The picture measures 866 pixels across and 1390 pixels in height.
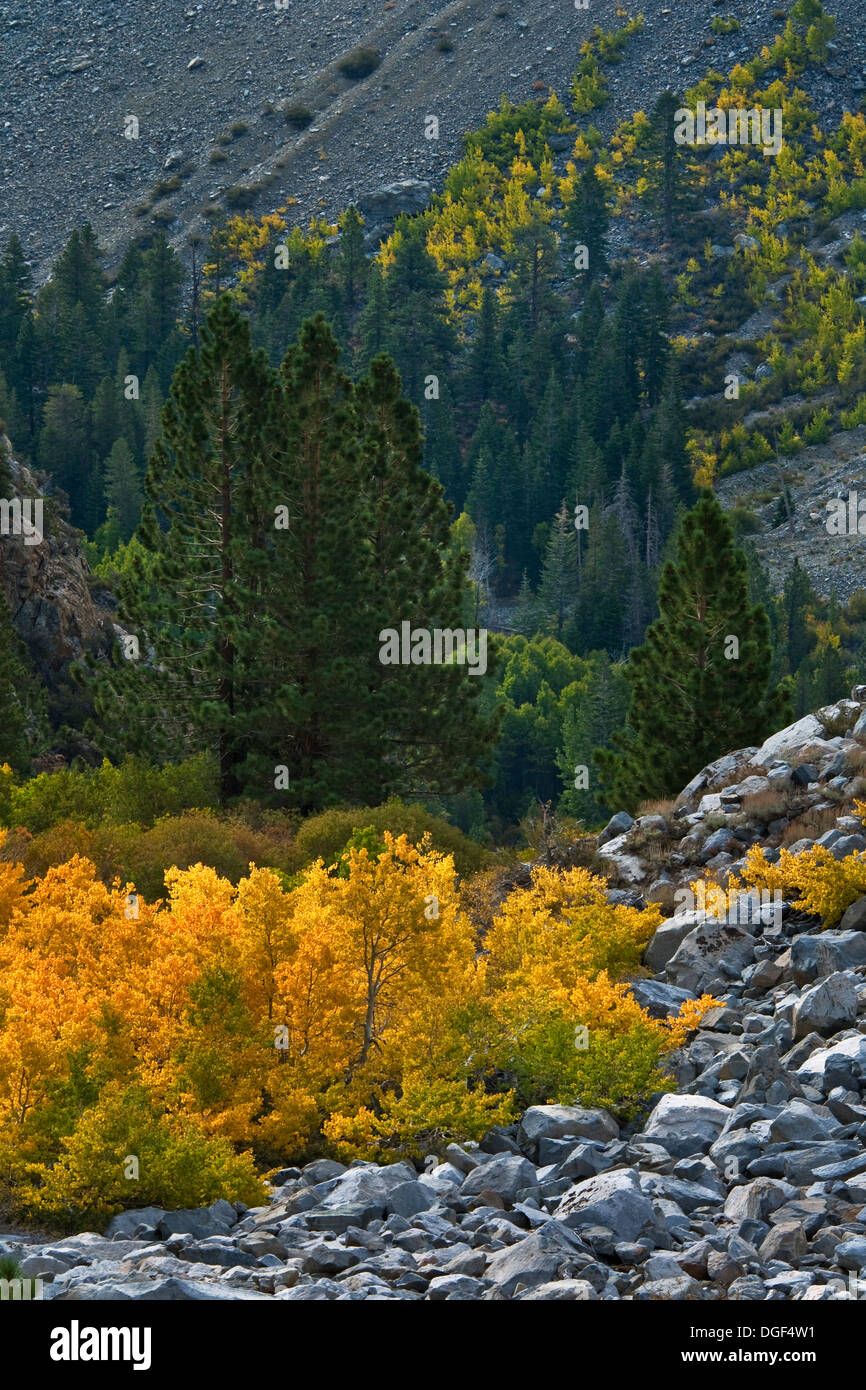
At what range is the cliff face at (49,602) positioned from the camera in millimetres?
42719

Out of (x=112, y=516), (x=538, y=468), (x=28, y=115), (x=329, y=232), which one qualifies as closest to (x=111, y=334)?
(x=112, y=516)

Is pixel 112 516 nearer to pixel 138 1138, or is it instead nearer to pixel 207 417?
pixel 207 417

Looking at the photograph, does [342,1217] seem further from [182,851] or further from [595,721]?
[595,721]

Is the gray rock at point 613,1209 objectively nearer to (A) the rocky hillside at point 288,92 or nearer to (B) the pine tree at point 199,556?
(B) the pine tree at point 199,556

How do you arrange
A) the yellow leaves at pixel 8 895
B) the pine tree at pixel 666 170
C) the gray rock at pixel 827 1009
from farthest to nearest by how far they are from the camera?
the pine tree at pixel 666 170, the yellow leaves at pixel 8 895, the gray rock at pixel 827 1009

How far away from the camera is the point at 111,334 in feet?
336

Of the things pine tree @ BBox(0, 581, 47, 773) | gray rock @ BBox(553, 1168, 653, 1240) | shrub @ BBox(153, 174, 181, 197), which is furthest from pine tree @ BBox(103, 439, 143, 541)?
gray rock @ BBox(553, 1168, 653, 1240)

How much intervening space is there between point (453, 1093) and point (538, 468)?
317 ft

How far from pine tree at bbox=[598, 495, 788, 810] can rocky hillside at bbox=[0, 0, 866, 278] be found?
11447 cm

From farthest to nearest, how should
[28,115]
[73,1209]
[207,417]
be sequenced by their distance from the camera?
[28,115], [207,417], [73,1209]

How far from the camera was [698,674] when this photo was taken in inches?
1052

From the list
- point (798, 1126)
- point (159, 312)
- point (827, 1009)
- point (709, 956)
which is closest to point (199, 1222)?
point (798, 1126)

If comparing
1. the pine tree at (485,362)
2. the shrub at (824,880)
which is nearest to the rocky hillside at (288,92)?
the pine tree at (485,362)

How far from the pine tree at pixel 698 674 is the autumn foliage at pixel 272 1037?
1291 cm
